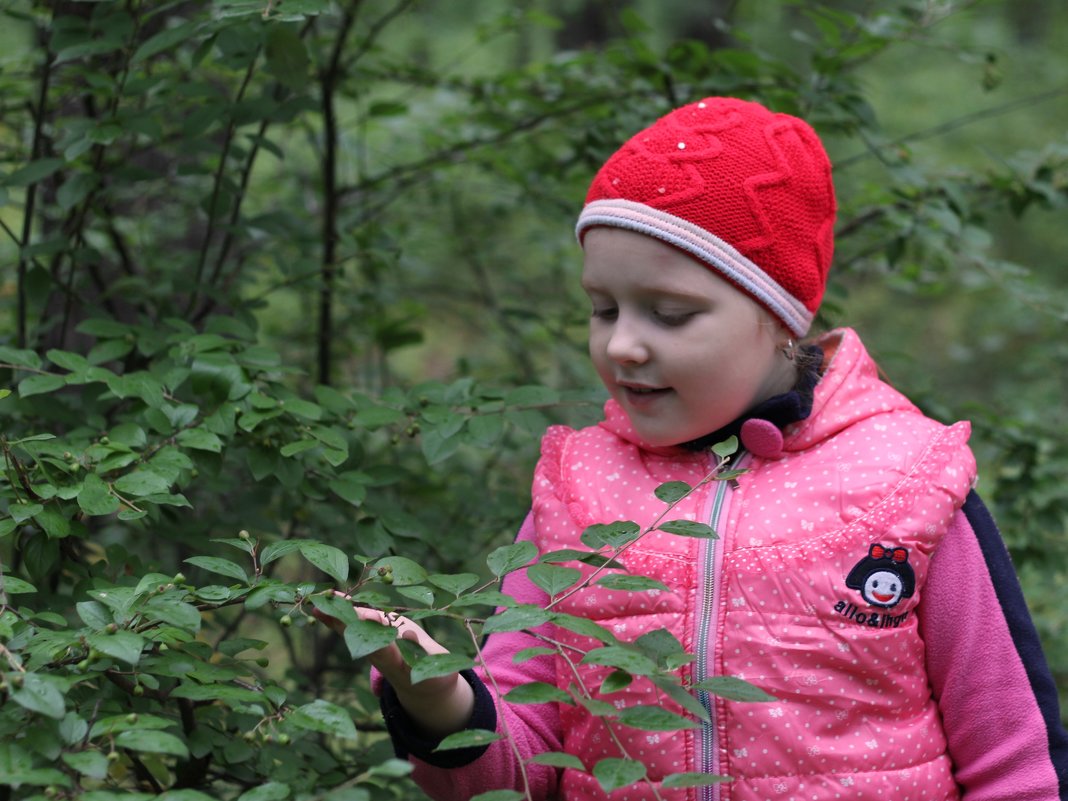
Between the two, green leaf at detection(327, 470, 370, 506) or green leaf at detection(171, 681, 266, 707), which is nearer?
green leaf at detection(171, 681, 266, 707)

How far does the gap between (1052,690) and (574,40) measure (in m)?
7.33

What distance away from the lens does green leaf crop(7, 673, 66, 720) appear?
1126 millimetres

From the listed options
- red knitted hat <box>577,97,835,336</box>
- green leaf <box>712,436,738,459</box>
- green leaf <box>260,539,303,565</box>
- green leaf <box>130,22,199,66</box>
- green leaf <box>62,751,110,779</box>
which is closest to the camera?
green leaf <box>62,751,110,779</box>

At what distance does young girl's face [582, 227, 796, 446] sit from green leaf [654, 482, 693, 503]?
25 centimetres

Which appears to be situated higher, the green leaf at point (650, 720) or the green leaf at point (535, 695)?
the green leaf at point (535, 695)

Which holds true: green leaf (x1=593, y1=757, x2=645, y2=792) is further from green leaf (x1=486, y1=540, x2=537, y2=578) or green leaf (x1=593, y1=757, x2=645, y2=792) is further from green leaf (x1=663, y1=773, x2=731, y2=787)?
green leaf (x1=486, y1=540, x2=537, y2=578)

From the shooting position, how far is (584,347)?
3480 mm

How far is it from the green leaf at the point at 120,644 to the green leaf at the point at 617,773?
51 centimetres

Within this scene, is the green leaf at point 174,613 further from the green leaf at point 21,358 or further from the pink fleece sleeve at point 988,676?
the pink fleece sleeve at point 988,676

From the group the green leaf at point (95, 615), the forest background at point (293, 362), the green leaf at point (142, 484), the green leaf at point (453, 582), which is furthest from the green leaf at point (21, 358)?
the green leaf at point (453, 582)

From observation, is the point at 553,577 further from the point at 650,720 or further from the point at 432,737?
the point at 432,737

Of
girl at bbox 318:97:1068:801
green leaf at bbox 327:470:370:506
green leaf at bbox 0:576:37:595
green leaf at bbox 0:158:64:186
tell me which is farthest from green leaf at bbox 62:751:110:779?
green leaf at bbox 0:158:64:186

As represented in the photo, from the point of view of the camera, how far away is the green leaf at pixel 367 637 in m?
1.27

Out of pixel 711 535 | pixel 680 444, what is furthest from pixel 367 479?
pixel 711 535
